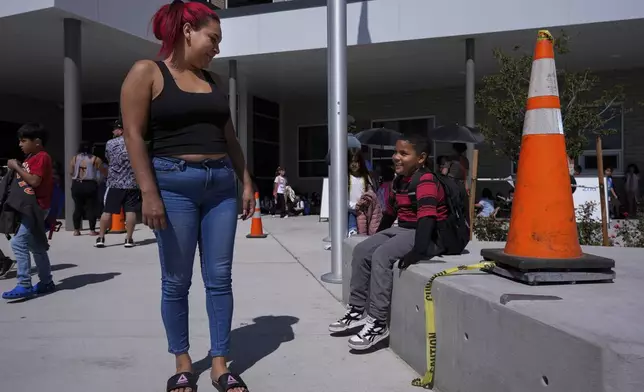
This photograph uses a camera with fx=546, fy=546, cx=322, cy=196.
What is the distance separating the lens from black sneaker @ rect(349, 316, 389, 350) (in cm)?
348

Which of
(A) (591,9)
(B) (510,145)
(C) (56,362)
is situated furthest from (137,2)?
(C) (56,362)

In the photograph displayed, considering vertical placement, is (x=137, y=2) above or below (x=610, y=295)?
above

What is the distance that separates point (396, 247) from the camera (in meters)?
3.61

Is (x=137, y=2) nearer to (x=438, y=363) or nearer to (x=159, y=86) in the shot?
(x=159, y=86)

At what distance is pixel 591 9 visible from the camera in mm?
11086

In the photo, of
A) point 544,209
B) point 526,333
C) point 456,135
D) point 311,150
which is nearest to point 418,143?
point 544,209

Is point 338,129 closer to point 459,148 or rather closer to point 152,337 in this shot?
point 152,337

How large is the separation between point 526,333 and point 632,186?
15306mm

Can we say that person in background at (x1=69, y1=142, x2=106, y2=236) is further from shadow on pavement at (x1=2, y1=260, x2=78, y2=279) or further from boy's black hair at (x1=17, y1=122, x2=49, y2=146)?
boy's black hair at (x1=17, y1=122, x2=49, y2=146)

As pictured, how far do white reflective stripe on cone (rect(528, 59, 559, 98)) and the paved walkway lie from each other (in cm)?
178

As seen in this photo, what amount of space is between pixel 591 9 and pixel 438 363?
10634 mm

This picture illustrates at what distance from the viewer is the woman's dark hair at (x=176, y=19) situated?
284 centimetres

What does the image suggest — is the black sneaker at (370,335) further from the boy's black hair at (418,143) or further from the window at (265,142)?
the window at (265,142)

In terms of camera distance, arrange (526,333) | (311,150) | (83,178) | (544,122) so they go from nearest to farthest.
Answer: (526,333)
(544,122)
(83,178)
(311,150)
